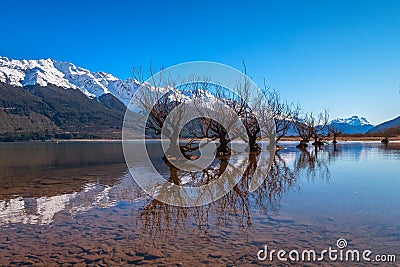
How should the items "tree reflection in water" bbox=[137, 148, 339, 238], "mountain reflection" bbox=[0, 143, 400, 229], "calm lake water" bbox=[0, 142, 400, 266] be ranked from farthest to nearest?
"mountain reflection" bbox=[0, 143, 400, 229] → "tree reflection in water" bbox=[137, 148, 339, 238] → "calm lake water" bbox=[0, 142, 400, 266]

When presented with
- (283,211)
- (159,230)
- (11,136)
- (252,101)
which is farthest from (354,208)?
(11,136)

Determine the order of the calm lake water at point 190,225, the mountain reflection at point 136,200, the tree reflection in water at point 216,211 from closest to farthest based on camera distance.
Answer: the calm lake water at point 190,225
the tree reflection in water at point 216,211
the mountain reflection at point 136,200

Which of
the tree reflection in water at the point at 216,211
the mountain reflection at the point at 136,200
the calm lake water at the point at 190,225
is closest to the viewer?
the calm lake water at the point at 190,225

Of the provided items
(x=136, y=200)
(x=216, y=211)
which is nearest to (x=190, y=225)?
(x=216, y=211)

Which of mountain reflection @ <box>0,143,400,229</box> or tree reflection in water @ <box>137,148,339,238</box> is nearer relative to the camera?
tree reflection in water @ <box>137,148,339,238</box>

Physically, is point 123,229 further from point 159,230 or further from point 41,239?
point 41,239

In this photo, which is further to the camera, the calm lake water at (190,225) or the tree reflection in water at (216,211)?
the tree reflection in water at (216,211)

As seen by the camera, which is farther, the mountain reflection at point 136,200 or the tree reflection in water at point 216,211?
the mountain reflection at point 136,200

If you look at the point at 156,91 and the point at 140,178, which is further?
the point at 156,91

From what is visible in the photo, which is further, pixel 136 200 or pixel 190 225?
pixel 136 200

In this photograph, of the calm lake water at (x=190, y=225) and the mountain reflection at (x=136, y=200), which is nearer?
the calm lake water at (x=190, y=225)

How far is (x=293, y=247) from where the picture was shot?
5258mm

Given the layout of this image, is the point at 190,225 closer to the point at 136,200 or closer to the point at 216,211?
the point at 216,211

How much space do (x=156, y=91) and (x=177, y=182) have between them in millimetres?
12236
